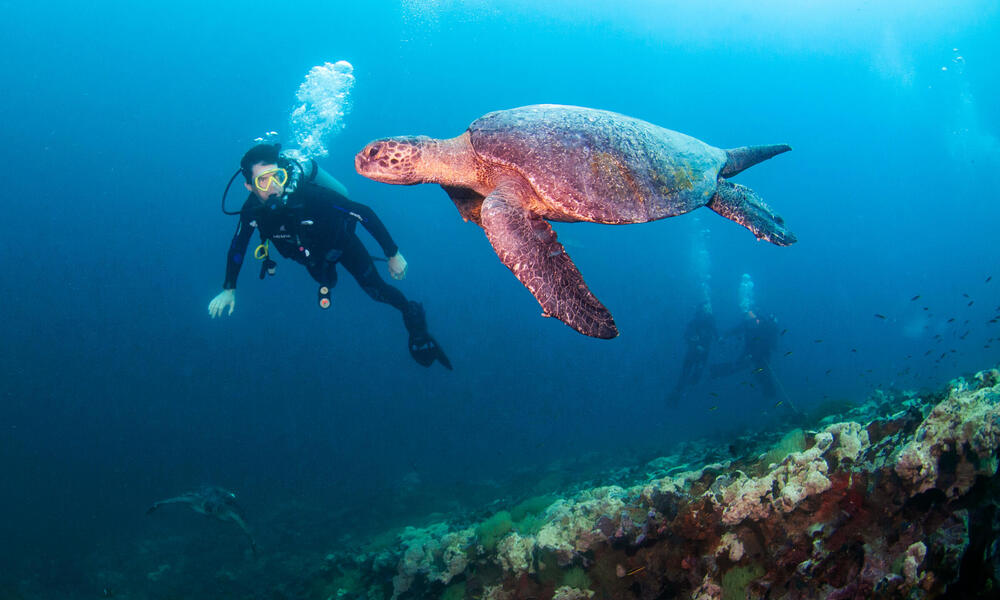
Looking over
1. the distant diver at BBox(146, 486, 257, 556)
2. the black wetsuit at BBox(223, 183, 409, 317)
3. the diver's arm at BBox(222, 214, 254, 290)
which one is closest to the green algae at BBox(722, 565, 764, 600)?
the black wetsuit at BBox(223, 183, 409, 317)

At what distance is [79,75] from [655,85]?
96.9 metres

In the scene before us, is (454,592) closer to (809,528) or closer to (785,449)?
(809,528)

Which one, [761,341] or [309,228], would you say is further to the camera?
[761,341]

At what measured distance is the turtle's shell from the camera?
3.21m

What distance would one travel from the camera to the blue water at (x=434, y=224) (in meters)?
43.8

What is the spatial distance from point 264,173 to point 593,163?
5.17 meters

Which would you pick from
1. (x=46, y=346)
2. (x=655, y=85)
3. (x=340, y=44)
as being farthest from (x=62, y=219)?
(x=655, y=85)

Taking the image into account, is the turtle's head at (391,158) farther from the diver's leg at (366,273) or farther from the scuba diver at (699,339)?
the scuba diver at (699,339)

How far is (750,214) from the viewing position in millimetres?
4094

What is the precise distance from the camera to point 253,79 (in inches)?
2569

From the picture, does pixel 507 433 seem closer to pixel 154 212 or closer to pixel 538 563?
pixel 538 563

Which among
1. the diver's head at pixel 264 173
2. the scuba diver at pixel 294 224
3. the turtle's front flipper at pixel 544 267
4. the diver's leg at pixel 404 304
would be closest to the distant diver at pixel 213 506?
the scuba diver at pixel 294 224

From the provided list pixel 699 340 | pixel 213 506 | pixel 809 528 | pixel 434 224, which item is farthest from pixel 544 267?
pixel 434 224

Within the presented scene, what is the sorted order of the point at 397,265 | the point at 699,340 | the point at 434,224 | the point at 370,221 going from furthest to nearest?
the point at 434,224 < the point at 699,340 < the point at 397,265 < the point at 370,221
